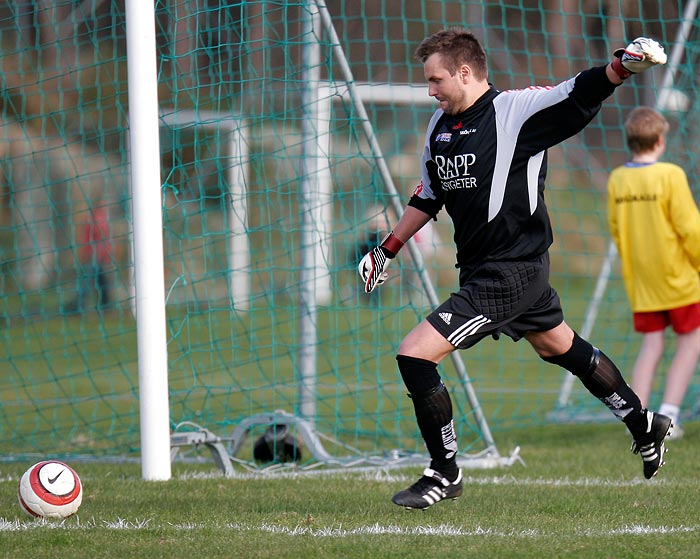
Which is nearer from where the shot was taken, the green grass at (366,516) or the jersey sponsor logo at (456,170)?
the green grass at (366,516)

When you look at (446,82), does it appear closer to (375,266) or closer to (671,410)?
(375,266)

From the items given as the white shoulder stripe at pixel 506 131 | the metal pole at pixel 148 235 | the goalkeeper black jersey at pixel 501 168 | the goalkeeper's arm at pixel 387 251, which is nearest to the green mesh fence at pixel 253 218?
the metal pole at pixel 148 235

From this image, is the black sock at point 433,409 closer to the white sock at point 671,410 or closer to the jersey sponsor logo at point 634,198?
the white sock at point 671,410

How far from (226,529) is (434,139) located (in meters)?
1.94

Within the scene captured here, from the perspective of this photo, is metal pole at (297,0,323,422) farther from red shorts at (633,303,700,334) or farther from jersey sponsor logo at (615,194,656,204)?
red shorts at (633,303,700,334)

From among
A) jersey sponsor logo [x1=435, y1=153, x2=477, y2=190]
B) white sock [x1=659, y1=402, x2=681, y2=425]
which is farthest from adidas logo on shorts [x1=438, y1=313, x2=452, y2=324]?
white sock [x1=659, y1=402, x2=681, y2=425]

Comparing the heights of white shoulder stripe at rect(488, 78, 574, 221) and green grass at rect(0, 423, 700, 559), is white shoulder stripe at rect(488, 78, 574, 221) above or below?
above

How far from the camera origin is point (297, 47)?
269 inches

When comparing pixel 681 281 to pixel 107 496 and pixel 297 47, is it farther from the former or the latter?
pixel 107 496

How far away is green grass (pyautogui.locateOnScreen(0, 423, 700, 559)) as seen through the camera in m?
4.07

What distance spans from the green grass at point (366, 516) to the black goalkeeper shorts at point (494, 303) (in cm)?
82

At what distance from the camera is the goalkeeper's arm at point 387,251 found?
503 cm

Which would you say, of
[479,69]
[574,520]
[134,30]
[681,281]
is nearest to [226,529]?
[574,520]

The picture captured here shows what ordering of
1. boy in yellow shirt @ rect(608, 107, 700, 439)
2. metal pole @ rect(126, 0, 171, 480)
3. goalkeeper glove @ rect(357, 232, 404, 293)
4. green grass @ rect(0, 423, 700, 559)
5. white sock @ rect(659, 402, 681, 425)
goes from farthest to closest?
white sock @ rect(659, 402, 681, 425) → boy in yellow shirt @ rect(608, 107, 700, 439) → metal pole @ rect(126, 0, 171, 480) → goalkeeper glove @ rect(357, 232, 404, 293) → green grass @ rect(0, 423, 700, 559)
